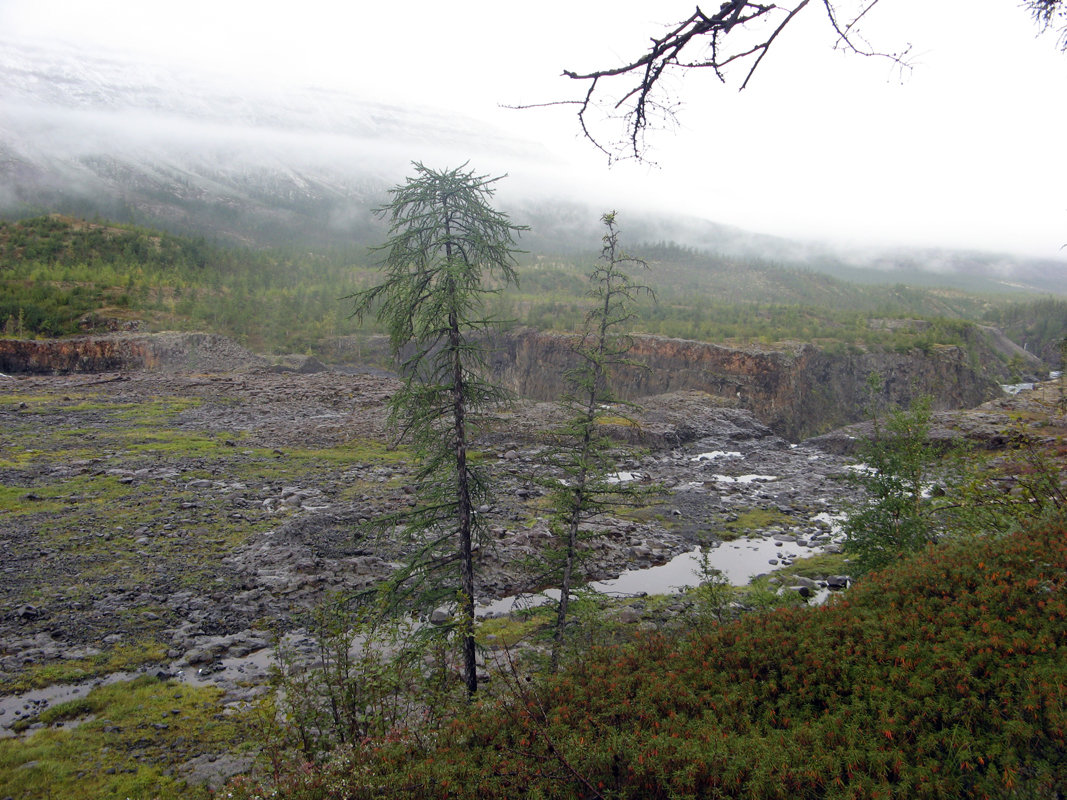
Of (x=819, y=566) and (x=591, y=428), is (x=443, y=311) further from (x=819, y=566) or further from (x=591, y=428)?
(x=819, y=566)

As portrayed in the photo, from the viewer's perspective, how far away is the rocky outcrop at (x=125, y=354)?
38.9 meters

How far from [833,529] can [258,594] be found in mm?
19993

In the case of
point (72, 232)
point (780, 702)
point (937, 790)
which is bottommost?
point (780, 702)

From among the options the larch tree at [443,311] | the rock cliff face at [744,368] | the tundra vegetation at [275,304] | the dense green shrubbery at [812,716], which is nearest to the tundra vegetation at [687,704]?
the dense green shrubbery at [812,716]

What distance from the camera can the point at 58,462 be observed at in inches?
806

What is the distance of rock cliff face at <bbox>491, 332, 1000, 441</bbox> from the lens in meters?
38.9

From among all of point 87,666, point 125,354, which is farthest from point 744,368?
point 125,354

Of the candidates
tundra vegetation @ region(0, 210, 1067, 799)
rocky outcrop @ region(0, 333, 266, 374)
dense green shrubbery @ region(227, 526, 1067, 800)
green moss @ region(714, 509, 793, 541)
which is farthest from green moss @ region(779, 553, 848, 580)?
rocky outcrop @ region(0, 333, 266, 374)

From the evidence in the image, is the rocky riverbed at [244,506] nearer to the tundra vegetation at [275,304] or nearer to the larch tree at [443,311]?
the larch tree at [443,311]

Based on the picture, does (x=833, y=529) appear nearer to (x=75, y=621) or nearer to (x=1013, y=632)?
(x=1013, y=632)

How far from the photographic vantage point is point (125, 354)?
41531 millimetres

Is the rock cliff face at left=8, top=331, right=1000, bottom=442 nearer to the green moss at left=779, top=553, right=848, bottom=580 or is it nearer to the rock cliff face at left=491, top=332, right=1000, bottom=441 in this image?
the rock cliff face at left=491, top=332, right=1000, bottom=441

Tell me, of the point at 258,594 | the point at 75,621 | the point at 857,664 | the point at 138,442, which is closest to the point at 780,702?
the point at 857,664

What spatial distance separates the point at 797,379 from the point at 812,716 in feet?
126
